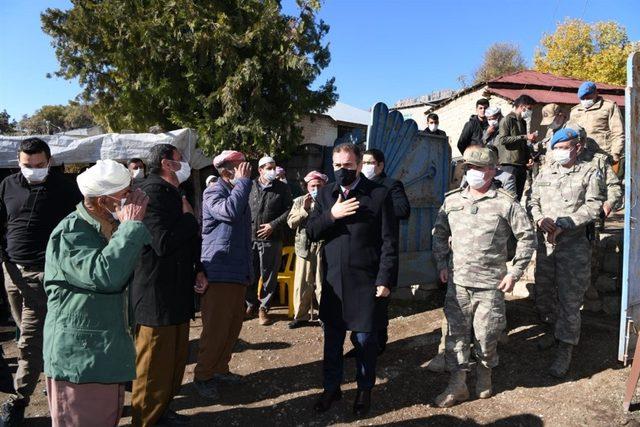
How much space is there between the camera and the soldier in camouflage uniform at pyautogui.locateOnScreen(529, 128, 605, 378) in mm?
3930

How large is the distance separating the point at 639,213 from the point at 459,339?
6.16 ft

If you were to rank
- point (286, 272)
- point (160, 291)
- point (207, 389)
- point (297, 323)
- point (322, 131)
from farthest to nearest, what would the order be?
point (322, 131)
point (286, 272)
point (297, 323)
point (207, 389)
point (160, 291)

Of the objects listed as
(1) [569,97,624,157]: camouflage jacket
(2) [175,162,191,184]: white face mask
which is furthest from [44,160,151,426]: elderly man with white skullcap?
(1) [569,97,624,157]: camouflage jacket

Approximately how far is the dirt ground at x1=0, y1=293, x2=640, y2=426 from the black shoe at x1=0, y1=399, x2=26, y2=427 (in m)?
0.14

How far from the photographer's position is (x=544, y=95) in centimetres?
1583

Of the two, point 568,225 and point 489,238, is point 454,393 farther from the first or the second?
point 568,225

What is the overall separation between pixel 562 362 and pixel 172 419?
3.21m

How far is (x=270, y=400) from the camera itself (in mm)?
3848

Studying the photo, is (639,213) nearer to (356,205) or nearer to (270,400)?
(356,205)

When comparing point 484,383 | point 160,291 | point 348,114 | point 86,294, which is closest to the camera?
point 86,294

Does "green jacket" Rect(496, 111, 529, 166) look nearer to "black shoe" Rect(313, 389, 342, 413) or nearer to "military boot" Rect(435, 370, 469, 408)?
"military boot" Rect(435, 370, 469, 408)

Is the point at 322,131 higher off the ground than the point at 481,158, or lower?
higher

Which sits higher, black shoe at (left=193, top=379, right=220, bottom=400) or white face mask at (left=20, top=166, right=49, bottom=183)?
white face mask at (left=20, top=166, right=49, bottom=183)

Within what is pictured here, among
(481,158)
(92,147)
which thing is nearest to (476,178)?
(481,158)
